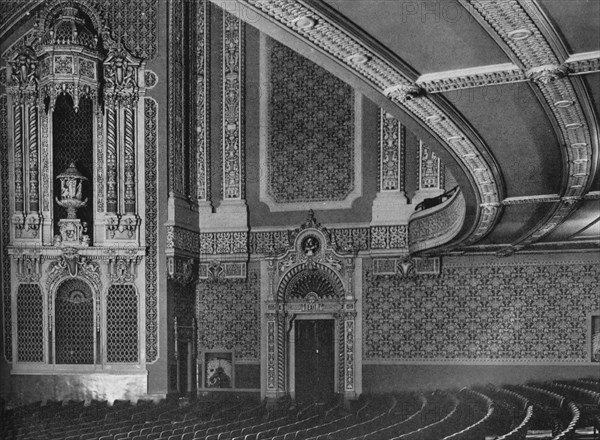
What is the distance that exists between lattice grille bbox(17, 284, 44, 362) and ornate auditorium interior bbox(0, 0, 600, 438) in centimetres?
3

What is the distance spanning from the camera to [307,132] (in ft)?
48.3

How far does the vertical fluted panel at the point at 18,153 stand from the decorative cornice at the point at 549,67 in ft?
30.9

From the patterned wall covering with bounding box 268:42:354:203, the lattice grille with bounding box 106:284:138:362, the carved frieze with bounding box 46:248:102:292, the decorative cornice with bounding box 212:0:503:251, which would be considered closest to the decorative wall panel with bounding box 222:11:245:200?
the patterned wall covering with bounding box 268:42:354:203

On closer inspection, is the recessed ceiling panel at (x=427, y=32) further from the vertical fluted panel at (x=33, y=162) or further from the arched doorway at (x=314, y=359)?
the arched doorway at (x=314, y=359)

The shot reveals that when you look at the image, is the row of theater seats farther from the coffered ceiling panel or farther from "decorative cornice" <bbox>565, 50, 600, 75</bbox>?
the coffered ceiling panel

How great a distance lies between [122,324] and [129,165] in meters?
2.84

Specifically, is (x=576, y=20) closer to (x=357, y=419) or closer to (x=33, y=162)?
(x=357, y=419)

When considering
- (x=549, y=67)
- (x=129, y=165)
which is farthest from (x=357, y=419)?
(x=549, y=67)

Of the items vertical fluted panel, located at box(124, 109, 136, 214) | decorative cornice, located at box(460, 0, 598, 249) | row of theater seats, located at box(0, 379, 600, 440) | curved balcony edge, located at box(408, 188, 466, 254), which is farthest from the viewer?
vertical fluted panel, located at box(124, 109, 136, 214)

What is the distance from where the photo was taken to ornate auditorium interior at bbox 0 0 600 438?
12.8m

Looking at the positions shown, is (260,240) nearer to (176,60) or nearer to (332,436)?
(176,60)

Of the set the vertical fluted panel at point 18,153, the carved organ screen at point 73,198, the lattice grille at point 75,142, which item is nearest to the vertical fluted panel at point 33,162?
the carved organ screen at point 73,198

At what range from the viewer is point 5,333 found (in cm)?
1295

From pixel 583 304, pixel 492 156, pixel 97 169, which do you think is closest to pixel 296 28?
pixel 492 156
